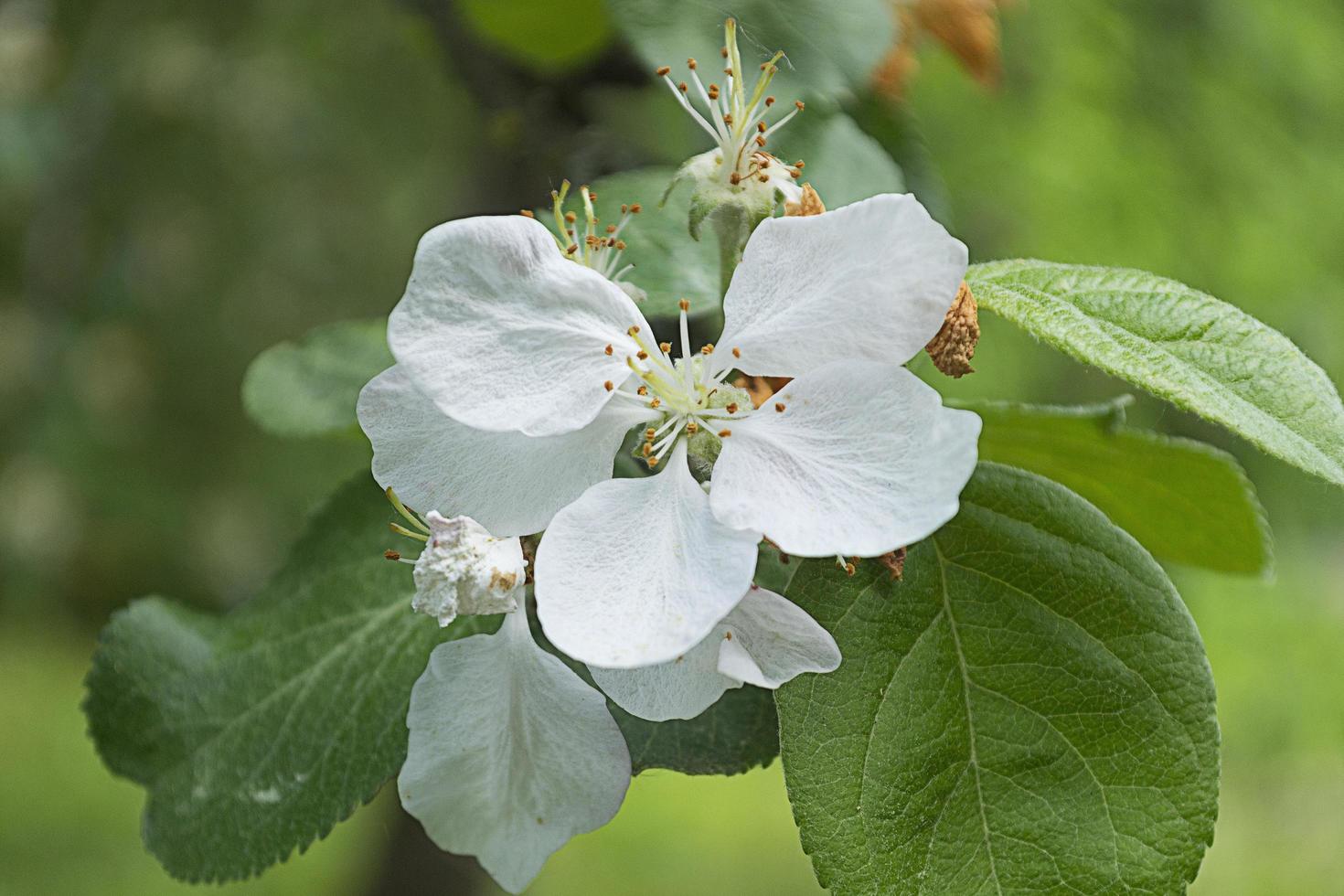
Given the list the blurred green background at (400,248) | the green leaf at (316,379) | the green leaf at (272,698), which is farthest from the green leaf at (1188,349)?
the blurred green background at (400,248)

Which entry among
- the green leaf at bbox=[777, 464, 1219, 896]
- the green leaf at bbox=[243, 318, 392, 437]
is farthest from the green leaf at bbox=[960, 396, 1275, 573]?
the green leaf at bbox=[243, 318, 392, 437]

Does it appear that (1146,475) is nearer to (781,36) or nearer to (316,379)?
(781,36)

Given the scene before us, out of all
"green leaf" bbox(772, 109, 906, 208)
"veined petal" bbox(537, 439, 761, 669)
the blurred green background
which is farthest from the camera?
the blurred green background

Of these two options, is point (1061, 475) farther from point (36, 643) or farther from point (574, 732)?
point (36, 643)

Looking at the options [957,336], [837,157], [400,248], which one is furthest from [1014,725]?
[400,248]

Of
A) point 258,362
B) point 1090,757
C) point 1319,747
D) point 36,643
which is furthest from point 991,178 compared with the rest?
point 36,643

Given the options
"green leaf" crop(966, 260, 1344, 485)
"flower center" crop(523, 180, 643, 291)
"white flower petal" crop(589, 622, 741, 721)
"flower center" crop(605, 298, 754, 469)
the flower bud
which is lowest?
"white flower petal" crop(589, 622, 741, 721)

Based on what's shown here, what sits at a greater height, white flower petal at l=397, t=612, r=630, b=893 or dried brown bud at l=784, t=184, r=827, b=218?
dried brown bud at l=784, t=184, r=827, b=218

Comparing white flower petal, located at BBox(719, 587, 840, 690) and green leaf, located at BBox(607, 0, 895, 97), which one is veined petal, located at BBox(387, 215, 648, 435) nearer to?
white flower petal, located at BBox(719, 587, 840, 690)
